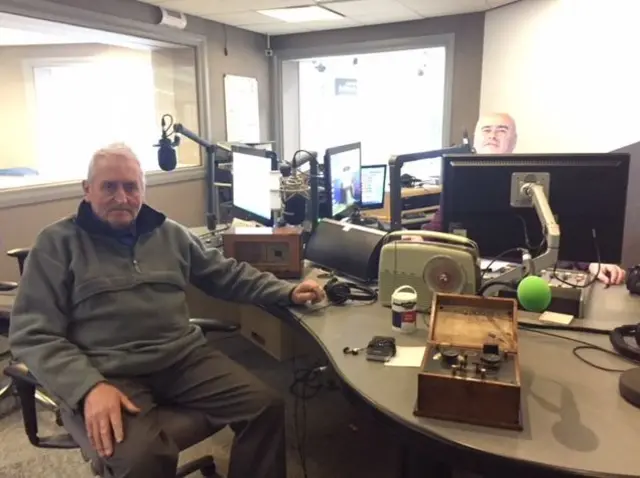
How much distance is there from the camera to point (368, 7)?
4441 millimetres

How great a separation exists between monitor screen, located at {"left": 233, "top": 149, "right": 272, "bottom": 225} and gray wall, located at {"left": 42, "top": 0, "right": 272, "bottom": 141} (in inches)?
70.7

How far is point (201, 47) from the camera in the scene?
4.81 metres

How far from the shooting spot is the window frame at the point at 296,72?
5016 mm

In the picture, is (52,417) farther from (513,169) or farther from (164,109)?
(164,109)

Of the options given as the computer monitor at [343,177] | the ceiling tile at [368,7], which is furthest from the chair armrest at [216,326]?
the ceiling tile at [368,7]

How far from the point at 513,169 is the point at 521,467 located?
1041mm

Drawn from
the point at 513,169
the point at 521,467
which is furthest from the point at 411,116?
the point at 521,467

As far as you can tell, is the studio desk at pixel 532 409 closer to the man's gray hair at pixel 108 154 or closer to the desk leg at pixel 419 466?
the desk leg at pixel 419 466

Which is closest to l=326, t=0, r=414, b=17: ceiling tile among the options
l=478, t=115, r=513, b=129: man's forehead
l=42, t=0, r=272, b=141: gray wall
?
l=42, t=0, r=272, b=141: gray wall

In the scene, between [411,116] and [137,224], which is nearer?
[137,224]

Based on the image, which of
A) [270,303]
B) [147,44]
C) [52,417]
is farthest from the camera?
[147,44]

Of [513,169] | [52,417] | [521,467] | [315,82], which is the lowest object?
[52,417]

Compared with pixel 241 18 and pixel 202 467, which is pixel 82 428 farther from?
pixel 241 18

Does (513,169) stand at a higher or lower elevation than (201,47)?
lower
